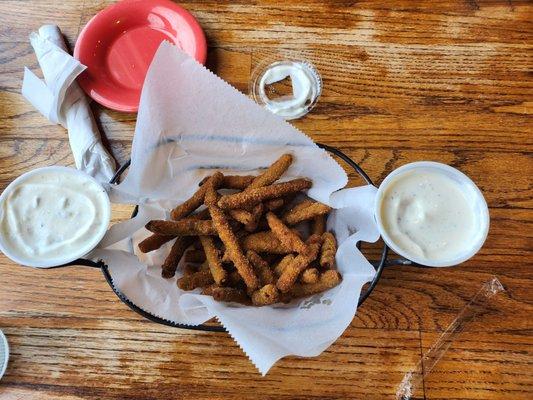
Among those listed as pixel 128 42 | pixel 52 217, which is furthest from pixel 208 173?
pixel 128 42

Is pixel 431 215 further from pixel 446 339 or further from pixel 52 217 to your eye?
pixel 52 217

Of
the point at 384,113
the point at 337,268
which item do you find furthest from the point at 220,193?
the point at 384,113

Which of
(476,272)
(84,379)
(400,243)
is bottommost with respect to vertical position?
(84,379)

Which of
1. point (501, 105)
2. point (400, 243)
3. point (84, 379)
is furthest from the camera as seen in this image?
point (501, 105)

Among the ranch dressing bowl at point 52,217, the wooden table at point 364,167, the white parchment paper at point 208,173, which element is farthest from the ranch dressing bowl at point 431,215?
the ranch dressing bowl at point 52,217

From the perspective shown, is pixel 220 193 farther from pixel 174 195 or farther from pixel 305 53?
pixel 305 53

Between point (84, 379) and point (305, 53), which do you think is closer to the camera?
point (84, 379)
